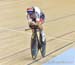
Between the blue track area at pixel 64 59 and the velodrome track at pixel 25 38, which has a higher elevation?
the velodrome track at pixel 25 38

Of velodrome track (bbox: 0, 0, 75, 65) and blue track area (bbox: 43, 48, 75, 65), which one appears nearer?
blue track area (bbox: 43, 48, 75, 65)

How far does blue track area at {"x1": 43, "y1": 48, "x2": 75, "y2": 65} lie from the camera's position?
3037mm

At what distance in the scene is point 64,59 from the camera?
317 centimetres

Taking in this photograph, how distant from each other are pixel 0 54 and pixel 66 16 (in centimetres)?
355

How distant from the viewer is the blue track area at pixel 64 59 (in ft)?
9.96

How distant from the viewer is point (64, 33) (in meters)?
4.68

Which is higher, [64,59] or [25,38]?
[25,38]

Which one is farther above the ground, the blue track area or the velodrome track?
the velodrome track

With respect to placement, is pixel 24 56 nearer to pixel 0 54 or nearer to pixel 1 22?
pixel 0 54

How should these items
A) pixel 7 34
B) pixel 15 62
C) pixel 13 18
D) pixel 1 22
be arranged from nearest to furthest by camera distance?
pixel 15 62, pixel 7 34, pixel 1 22, pixel 13 18

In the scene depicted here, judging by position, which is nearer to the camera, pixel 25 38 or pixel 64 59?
pixel 64 59

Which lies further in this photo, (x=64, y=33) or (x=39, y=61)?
(x=64, y=33)

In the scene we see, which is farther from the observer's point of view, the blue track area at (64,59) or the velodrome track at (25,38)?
the velodrome track at (25,38)

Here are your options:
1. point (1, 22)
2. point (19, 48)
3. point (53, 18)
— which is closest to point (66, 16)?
point (53, 18)
